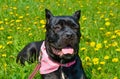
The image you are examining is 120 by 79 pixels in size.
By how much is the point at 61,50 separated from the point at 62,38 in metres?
0.15

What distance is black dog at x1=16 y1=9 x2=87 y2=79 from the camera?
5.02 metres

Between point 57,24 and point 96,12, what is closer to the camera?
point 57,24

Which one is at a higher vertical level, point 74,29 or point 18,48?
point 74,29

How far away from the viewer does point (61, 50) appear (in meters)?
5.05

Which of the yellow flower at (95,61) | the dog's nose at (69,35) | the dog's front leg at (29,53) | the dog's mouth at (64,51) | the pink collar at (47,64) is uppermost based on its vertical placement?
the dog's nose at (69,35)

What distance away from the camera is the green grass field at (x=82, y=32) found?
6.05m

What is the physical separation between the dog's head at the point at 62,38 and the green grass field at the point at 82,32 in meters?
0.88

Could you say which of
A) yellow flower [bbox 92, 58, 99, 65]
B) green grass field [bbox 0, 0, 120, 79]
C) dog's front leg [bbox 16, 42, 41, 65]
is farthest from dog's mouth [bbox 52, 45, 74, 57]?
dog's front leg [bbox 16, 42, 41, 65]

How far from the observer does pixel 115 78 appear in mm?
5590

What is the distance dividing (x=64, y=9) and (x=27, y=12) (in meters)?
0.87

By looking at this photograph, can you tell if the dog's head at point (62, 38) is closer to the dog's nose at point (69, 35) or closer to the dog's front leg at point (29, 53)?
the dog's nose at point (69, 35)

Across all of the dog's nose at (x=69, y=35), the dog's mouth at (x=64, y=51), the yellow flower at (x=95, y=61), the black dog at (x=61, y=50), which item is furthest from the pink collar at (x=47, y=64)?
the yellow flower at (x=95, y=61)

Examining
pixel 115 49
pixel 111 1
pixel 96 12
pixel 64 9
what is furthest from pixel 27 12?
pixel 115 49

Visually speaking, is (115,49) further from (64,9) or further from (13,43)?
(64,9)
